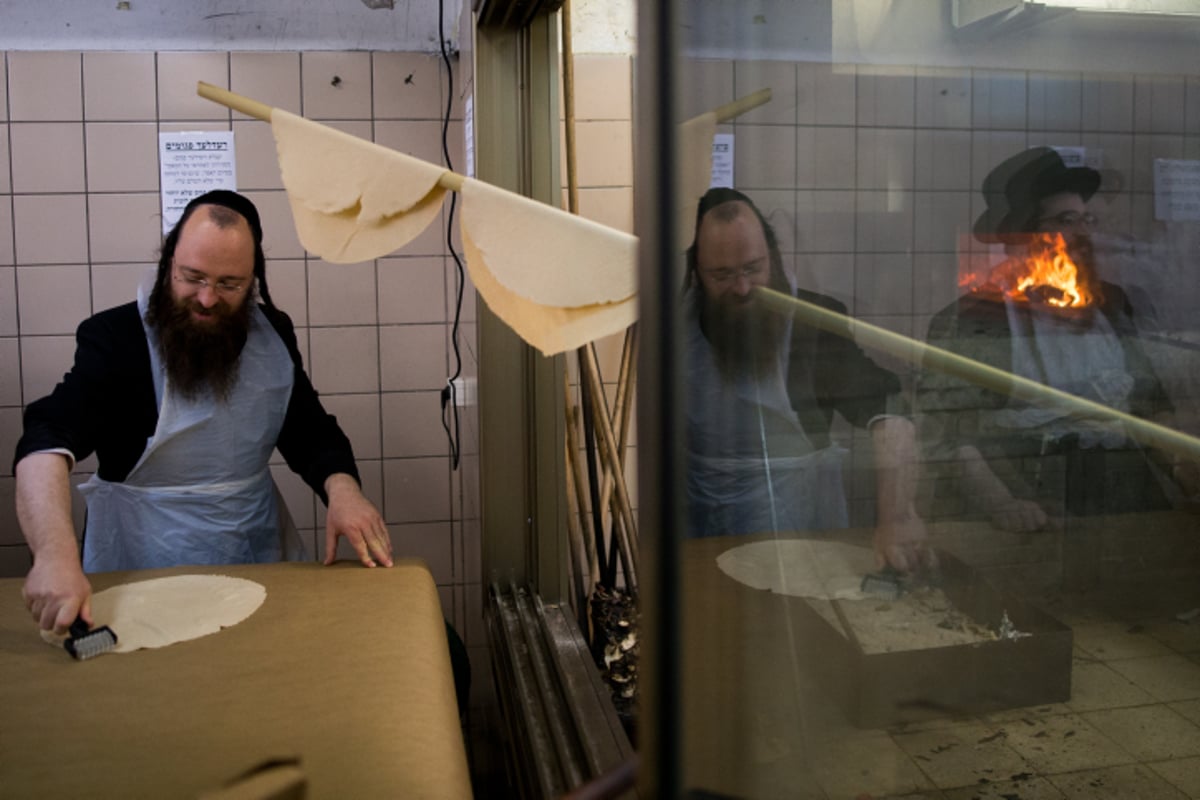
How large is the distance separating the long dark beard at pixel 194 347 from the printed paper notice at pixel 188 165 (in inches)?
36.9

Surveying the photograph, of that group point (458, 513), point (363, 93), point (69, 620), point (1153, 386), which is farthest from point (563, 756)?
point (363, 93)

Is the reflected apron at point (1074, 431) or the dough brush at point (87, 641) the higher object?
the reflected apron at point (1074, 431)

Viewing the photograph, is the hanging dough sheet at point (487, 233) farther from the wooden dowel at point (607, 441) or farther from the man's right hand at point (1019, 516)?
the wooden dowel at point (607, 441)

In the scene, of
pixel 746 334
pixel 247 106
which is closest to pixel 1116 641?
pixel 746 334

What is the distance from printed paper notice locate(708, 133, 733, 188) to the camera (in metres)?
0.64

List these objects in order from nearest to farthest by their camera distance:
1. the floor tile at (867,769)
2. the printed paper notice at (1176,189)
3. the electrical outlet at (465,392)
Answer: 1. the printed paper notice at (1176,189)
2. the floor tile at (867,769)
3. the electrical outlet at (465,392)

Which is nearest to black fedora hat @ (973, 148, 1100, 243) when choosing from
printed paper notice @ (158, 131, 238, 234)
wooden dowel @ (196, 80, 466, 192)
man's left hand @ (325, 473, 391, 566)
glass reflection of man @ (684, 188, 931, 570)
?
glass reflection of man @ (684, 188, 931, 570)

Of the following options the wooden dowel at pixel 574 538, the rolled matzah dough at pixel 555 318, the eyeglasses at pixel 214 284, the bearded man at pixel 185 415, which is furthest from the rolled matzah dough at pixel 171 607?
the rolled matzah dough at pixel 555 318

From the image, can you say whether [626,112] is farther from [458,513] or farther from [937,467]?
[937,467]

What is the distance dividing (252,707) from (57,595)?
465 millimetres

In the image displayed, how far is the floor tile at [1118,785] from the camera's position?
1.61 ft

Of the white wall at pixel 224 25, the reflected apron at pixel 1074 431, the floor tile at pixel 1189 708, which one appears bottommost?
the floor tile at pixel 1189 708

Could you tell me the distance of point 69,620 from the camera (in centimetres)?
153

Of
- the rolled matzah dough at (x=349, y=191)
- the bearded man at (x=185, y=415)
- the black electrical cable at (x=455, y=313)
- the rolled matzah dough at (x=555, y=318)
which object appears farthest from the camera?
the black electrical cable at (x=455, y=313)
